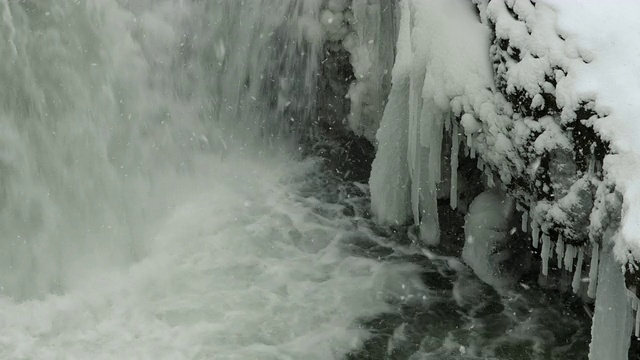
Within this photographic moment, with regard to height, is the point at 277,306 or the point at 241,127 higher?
the point at 241,127

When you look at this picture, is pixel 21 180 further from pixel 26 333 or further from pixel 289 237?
pixel 289 237

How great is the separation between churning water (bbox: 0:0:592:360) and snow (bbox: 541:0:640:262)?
1.74 metres

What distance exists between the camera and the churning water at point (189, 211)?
5.06 metres

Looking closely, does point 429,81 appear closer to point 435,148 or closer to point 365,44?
point 435,148

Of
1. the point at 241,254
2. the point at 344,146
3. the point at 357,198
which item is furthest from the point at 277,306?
the point at 344,146

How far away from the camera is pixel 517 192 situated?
4.68 meters

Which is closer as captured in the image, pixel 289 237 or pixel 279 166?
pixel 289 237

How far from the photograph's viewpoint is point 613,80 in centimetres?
385

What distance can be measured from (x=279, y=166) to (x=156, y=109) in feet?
4.06

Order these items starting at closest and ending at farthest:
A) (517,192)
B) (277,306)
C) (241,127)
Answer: (517,192)
(277,306)
(241,127)

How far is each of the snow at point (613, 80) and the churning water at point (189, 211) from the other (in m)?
1.74

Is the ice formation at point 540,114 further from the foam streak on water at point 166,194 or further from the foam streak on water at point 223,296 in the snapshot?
the foam streak on water at point 166,194

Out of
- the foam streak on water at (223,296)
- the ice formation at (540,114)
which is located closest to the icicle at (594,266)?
the ice formation at (540,114)

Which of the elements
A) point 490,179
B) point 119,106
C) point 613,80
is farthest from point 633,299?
point 119,106
